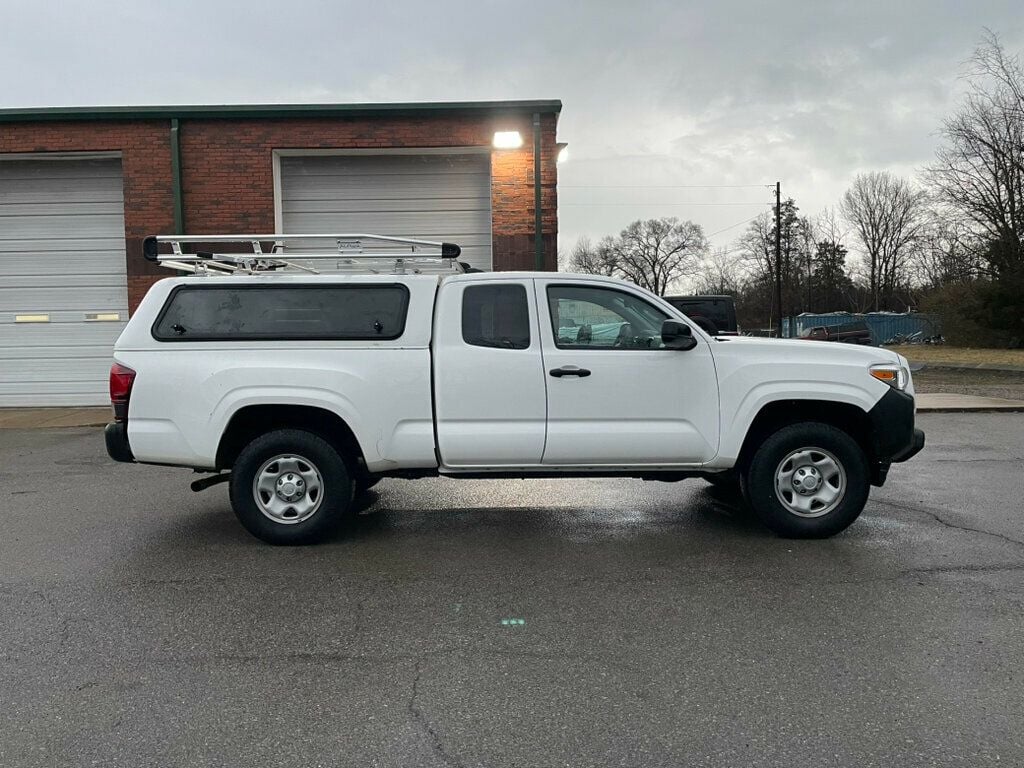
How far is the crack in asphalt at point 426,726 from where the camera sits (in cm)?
274

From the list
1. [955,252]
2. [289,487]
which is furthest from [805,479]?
[955,252]

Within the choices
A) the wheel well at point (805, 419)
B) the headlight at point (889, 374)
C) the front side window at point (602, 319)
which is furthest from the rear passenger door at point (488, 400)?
the headlight at point (889, 374)

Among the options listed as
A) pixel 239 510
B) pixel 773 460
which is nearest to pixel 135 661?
pixel 239 510

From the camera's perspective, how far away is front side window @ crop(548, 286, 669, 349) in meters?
5.41

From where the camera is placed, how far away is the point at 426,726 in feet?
9.70

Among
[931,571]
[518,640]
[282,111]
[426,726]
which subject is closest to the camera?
[426,726]

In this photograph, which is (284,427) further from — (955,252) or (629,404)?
(955,252)

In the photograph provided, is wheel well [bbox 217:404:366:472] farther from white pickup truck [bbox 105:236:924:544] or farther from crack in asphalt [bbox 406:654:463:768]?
crack in asphalt [bbox 406:654:463:768]

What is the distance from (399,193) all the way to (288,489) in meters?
9.89

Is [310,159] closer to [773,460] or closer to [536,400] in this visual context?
[536,400]

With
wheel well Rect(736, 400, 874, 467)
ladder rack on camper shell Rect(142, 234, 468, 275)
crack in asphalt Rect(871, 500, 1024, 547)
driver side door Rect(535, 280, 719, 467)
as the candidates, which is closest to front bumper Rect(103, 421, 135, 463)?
ladder rack on camper shell Rect(142, 234, 468, 275)

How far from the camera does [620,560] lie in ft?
16.5

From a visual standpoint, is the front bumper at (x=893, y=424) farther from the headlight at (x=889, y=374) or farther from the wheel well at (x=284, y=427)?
the wheel well at (x=284, y=427)

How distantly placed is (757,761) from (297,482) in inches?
145
